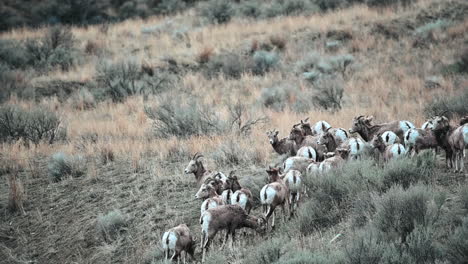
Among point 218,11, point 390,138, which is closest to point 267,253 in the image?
point 390,138

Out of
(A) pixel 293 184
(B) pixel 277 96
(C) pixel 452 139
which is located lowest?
(B) pixel 277 96

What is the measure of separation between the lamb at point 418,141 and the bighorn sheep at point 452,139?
0.11 meters

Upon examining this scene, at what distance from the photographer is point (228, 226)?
880 cm

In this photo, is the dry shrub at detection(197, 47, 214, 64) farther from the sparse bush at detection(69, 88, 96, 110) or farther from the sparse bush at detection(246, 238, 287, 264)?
the sparse bush at detection(246, 238, 287, 264)

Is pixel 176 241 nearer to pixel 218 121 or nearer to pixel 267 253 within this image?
pixel 267 253

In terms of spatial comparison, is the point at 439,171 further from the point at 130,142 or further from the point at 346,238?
the point at 130,142

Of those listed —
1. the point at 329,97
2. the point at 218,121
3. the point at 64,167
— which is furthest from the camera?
the point at 329,97

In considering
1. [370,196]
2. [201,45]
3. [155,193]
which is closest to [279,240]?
[370,196]

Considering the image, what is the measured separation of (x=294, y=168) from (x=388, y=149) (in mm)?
1676

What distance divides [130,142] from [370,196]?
784cm

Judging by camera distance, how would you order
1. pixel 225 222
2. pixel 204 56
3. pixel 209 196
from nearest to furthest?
pixel 225 222 → pixel 209 196 → pixel 204 56

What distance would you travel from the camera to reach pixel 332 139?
11711 millimetres

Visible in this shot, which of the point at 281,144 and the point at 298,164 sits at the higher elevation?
the point at 298,164

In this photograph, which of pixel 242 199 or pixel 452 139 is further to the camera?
pixel 452 139
